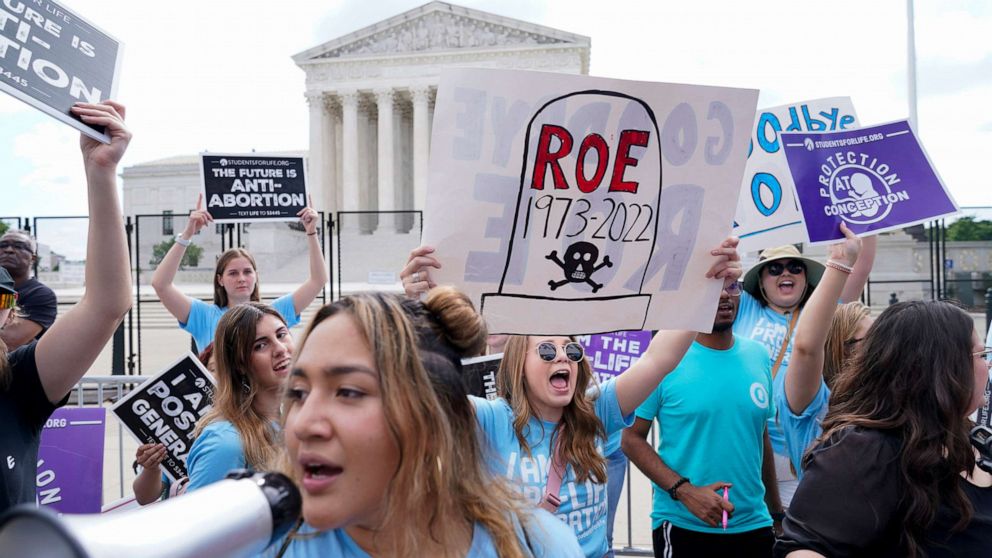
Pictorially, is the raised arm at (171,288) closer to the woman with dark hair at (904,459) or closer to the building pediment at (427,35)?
the woman with dark hair at (904,459)

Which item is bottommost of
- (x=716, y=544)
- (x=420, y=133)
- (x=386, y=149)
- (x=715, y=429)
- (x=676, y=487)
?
(x=716, y=544)

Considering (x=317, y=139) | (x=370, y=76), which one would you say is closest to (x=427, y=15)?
(x=370, y=76)

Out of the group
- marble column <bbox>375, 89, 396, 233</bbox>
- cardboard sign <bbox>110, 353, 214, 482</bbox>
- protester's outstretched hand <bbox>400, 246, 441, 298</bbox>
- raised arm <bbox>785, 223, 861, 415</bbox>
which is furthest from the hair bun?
marble column <bbox>375, 89, 396, 233</bbox>

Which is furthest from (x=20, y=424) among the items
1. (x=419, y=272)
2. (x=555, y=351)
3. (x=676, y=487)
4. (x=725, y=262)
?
(x=676, y=487)

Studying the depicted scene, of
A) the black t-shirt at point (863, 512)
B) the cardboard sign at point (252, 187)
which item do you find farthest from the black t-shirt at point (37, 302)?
the black t-shirt at point (863, 512)

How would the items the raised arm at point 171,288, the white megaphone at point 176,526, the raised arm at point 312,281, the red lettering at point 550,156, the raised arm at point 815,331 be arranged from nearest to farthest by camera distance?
the white megaphone at point 176,526
the red lettering at point 550,156
the raised arm at point 815,331
the raised arm at point 171,288
the raised arm at point 312,281

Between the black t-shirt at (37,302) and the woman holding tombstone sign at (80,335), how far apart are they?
3.59 meters

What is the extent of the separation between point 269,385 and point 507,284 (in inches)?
43.8

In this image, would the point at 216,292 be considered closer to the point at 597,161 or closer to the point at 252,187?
the point at 252,187

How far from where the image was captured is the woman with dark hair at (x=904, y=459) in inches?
82.4

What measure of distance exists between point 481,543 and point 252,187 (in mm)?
5670

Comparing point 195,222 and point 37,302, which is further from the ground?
point 195,222

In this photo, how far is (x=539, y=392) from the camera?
3.21 metres

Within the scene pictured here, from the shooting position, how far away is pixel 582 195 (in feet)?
8.41
